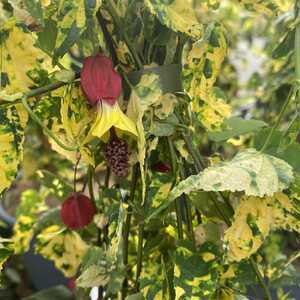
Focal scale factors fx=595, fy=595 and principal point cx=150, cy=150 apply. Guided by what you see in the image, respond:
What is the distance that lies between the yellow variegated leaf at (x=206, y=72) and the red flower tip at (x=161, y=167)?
0.19ft

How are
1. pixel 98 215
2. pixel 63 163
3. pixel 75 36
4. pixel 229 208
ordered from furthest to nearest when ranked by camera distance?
pixel 63 163 < pixel 98 215 < pixel 229 208 < pixel 75 36

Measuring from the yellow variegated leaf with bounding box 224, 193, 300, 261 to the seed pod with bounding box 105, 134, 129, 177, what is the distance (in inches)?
3.5

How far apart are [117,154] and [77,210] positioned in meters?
0.15

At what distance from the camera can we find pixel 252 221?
42 centimetres

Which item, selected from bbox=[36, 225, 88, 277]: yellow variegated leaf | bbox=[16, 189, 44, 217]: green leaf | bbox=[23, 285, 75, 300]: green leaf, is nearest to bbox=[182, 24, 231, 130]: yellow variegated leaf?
bbox=[36, 225, 88, 277]: yellow variegated leaf

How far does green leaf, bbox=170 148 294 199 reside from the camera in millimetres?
357

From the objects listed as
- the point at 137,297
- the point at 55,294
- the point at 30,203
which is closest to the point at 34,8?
the point at 137,297

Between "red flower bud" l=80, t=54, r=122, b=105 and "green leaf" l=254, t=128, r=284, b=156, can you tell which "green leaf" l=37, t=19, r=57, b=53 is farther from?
"green leaf" l=254, t=128, r=284, b=156

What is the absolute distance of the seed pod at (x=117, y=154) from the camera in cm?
43

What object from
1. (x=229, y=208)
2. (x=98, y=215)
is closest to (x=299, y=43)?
(x=229, y=208)

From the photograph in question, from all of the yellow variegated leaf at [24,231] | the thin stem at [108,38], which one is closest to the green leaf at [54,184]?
the yellow variegated leaf at [24,231]

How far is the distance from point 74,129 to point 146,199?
10cm

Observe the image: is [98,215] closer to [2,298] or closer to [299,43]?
[299,43]

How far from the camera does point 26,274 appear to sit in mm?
Answer: 1349
